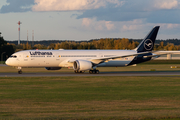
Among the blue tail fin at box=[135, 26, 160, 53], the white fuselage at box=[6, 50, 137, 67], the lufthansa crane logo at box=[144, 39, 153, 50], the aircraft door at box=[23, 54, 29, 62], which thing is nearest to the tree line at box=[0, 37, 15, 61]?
the white fuselage at box=[6, 50, 137, 67]

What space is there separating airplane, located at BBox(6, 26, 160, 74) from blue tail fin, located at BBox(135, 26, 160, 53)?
5.20 ft

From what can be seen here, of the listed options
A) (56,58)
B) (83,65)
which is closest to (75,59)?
(56,58)

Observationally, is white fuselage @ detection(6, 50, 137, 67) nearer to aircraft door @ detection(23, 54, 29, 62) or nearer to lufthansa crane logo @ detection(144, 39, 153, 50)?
aircraft door @ detection(23, 54, 29, 62)

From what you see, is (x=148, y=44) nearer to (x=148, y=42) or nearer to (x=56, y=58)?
(x=148, y=42)

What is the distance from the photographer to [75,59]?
164 ft

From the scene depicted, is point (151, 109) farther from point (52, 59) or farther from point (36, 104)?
point (52, 59)

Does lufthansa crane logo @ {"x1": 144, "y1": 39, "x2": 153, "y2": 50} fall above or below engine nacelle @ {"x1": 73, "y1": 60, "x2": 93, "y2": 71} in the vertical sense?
above

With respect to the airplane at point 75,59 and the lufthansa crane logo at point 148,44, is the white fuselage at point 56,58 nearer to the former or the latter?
the airplane at point 75,59

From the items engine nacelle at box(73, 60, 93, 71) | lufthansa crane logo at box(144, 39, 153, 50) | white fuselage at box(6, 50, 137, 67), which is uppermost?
lufthansa crane logo at box(144, 39, 153, 50)

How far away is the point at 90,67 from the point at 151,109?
31.5m

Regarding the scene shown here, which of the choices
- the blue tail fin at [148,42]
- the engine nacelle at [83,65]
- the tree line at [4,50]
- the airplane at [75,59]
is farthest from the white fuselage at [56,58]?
the tree line at [4,50]

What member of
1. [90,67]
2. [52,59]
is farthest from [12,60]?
[90,67]

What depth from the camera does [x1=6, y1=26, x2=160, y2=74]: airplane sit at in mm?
47531

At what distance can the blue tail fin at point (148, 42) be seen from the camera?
2216 inches
